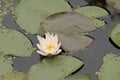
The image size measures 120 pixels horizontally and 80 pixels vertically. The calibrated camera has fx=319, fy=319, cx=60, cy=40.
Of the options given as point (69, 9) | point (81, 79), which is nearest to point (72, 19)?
point (69, 9)

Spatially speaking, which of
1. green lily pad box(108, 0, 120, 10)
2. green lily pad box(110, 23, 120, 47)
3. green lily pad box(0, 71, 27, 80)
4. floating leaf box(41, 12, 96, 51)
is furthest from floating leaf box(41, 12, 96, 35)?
green lily pad box(0, 71, 27, 80)

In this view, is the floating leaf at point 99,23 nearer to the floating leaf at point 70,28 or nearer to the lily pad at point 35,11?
the floating leaf at point 70,28

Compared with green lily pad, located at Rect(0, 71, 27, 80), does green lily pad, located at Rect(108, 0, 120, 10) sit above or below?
above

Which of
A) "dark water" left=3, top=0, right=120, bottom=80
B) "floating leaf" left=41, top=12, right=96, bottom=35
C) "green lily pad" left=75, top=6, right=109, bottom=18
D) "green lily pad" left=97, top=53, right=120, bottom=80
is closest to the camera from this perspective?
"green lily pad" left=97, top=53, right=120, bottom=80

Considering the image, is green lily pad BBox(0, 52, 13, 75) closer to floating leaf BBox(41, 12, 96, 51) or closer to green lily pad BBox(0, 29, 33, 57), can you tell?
green lily pad BBox(0, 29, 33, 57)

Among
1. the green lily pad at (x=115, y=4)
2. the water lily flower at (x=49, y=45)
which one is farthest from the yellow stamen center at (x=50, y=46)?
the green lily pad at (x=115, y=4)

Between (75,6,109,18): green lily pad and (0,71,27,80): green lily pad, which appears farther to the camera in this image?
(75,6,109,18): green lily pad

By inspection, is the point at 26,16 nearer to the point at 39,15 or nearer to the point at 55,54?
the point at 39,15
